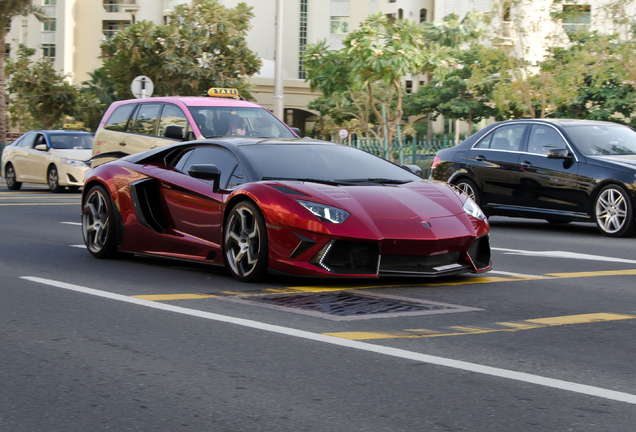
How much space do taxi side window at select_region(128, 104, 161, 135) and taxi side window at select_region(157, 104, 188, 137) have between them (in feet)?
0.47

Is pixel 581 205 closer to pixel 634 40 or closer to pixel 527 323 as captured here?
pixel 527 323

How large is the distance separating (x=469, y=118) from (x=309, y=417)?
5082cm

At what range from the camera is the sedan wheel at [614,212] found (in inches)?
477

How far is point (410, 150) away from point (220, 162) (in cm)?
1611

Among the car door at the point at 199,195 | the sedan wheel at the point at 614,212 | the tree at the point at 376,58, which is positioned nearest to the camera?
the car door at the point at 199,195

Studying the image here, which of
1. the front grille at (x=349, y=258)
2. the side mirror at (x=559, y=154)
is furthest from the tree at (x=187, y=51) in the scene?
the front grille at (x=349, y=258)

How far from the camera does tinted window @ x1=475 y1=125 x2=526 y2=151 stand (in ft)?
44.7

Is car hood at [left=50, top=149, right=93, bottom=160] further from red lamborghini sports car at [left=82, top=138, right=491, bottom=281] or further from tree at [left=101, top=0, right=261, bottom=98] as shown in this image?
tree at [left=101, top=0, right=261, bottom=98]

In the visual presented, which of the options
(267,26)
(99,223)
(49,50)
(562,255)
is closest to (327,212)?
(99,223)

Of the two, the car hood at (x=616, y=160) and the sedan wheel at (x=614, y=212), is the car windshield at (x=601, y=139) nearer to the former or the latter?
the car hood at (x=616, y=160)

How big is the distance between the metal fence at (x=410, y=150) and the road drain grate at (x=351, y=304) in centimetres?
1592

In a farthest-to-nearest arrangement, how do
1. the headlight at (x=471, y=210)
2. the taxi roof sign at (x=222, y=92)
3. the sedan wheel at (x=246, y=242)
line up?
the taxi roof sign at (x=222, y=92) < the headlight at (x=471, y=210) < the sedan wheel at (x=246, y=242)

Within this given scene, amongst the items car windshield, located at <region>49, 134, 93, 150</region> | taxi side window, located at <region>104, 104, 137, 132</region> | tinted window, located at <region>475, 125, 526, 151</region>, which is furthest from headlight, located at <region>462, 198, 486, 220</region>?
car windshield, located at <region>49, 134, 93, 150</region>

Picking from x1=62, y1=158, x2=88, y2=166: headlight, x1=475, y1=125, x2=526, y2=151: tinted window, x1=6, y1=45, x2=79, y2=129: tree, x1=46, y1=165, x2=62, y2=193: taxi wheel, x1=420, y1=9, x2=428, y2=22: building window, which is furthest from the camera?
x1=420, y1=9, x2=428, y2=22: building window
